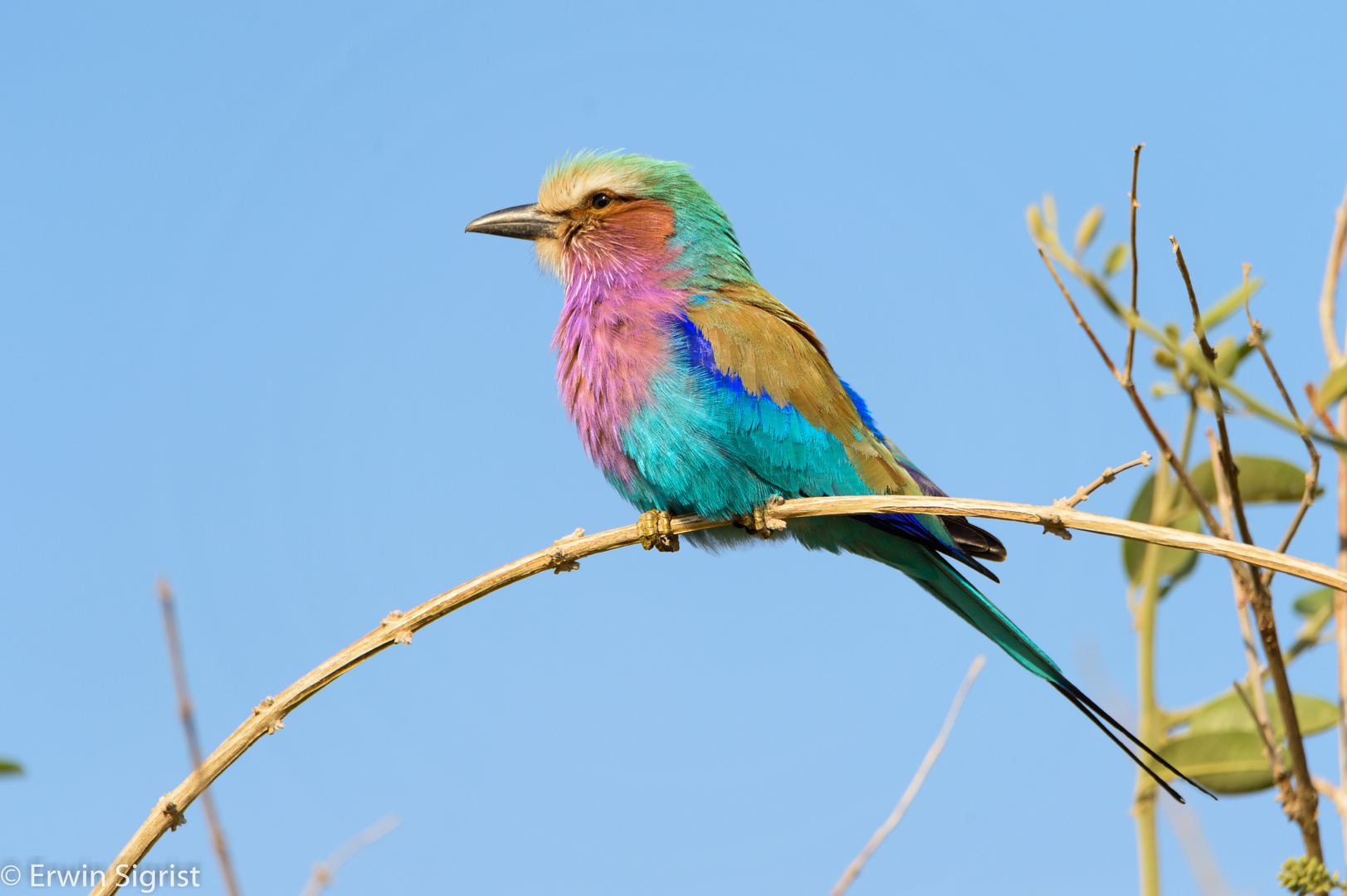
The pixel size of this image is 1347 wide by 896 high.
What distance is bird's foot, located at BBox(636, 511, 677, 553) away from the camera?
3.52m

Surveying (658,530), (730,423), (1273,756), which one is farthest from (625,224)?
(1273,756)

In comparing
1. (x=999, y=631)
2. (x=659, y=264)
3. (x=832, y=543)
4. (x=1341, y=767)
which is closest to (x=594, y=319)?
(x=659, y=264)

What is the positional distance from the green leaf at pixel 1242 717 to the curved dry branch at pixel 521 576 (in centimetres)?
110

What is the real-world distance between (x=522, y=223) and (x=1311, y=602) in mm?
3065

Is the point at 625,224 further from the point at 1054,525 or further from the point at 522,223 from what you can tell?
the point at 1054,525

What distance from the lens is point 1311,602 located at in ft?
10.8

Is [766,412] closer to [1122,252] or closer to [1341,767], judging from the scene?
[1122,252]

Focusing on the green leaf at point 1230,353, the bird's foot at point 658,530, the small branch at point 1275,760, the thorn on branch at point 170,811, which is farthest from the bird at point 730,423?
the thorn on branch at point 170,811

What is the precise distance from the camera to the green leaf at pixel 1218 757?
296 centimetres

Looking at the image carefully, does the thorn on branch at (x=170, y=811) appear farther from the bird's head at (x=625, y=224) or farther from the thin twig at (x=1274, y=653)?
the bird's head at (x=625, y=224)

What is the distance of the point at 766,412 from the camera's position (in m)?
3.68

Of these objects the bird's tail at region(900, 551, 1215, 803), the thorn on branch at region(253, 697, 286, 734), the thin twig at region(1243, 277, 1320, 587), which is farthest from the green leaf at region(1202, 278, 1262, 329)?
the thorn on branch at region(253, 697, 286, 734)

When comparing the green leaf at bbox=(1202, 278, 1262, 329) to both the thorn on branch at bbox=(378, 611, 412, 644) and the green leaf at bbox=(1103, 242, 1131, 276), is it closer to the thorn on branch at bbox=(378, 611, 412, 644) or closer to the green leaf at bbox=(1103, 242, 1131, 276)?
the green leaf at bbox=(1103, 242, 1131, 276)

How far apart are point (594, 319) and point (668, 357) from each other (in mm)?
379
